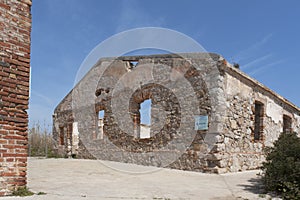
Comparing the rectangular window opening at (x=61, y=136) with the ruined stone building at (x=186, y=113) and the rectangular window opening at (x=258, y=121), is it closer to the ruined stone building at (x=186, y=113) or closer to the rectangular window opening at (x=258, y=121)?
the ruined stone building at (x=186, y=113)

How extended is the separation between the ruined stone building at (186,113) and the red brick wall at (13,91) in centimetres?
527

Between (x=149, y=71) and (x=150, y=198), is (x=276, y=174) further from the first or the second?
(x=149, y=71)

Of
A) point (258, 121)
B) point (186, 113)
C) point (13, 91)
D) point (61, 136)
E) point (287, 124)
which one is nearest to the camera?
point (13, 91)

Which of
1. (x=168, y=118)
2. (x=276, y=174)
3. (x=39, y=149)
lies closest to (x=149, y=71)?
(x=168, y=118)

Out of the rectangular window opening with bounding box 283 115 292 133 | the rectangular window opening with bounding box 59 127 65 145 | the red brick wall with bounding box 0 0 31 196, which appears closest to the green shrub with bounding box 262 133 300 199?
the red brick wall with bounding box 0 0 31 196

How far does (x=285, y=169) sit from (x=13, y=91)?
469cm

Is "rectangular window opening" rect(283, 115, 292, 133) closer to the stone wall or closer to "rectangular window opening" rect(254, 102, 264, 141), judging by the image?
the stone wall

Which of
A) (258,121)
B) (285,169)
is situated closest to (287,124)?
(258,121)

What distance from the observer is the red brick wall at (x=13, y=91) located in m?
4.16

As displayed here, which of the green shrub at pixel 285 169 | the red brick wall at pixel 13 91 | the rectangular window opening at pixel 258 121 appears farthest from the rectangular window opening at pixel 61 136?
the green shrub at pixel 285 169

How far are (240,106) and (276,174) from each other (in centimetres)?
397

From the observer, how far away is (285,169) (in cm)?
522

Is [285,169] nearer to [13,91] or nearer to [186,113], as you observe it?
[186,113]

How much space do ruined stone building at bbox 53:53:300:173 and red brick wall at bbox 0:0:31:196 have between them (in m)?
5.27
